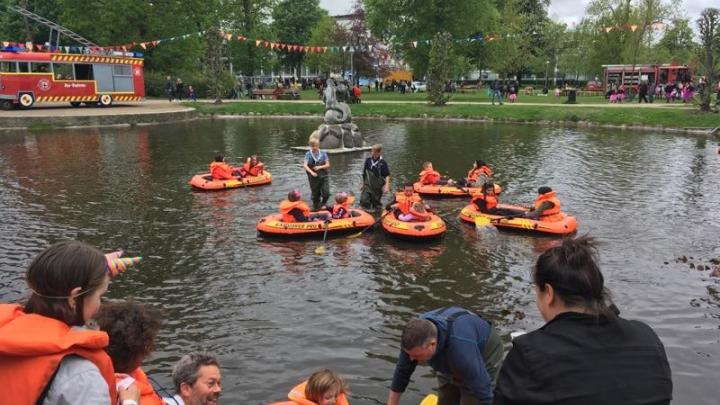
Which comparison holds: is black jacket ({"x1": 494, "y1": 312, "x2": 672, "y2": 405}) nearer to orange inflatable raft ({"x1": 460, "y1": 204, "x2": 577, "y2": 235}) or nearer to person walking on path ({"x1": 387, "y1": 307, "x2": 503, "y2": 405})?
person walking on path ({"x1": 387, "y1": 307, "x2": 503, "y2": 405})

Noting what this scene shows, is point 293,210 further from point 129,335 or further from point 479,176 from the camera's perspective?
point 129,335

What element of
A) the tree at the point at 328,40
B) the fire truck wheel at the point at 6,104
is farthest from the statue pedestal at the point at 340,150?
the tree at the point at 328,40

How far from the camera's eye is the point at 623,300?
9516 mm

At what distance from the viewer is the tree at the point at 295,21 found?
258ft

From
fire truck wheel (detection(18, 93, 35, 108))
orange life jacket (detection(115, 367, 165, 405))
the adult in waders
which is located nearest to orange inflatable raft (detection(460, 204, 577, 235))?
the adult in waders

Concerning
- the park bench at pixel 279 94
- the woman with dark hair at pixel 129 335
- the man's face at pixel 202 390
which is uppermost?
the park bench at pixel 279 94

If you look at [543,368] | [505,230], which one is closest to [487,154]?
[505,230]

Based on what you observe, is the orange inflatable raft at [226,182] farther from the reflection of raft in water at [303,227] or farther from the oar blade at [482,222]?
the oar blade at [482,222]

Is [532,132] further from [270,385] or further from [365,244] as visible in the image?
[270,385]

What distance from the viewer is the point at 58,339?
8.71 ft

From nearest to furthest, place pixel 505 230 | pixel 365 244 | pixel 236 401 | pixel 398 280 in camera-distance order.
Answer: pixel 236 401 < pixel 398 280 < pixel 365 244 < pixel 505 230

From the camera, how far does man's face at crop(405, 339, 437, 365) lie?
437cm

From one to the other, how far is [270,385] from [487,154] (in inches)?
762

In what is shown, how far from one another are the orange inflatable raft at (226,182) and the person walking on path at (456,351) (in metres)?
13.7
